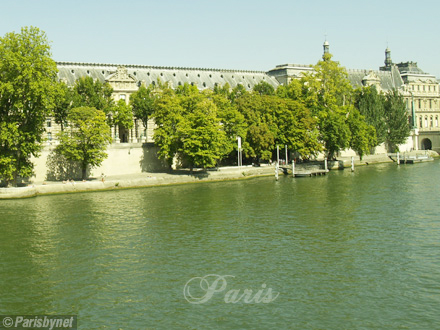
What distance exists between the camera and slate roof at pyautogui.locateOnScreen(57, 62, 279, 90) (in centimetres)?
10375

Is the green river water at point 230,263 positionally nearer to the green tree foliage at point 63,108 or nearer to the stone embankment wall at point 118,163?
the stone embankment wall at point 118,163

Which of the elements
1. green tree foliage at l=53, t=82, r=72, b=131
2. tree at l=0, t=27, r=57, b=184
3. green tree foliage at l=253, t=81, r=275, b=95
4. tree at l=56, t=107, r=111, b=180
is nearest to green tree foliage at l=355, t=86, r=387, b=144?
green tree foliage at l=253, t=81, r=275, b=95

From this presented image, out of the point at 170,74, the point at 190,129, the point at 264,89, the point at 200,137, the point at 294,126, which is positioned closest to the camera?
the point at 200,137

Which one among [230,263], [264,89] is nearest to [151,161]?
[264,89]

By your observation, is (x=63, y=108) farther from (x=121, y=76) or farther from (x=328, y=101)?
(x=328, y=101)

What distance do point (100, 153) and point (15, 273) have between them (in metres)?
45.8

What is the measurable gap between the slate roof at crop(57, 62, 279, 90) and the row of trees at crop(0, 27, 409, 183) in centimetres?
1158

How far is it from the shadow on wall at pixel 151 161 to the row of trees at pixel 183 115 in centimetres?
194

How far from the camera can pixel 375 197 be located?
5831 centimetres

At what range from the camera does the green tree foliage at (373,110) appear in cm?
11550

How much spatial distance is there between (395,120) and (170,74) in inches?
2050

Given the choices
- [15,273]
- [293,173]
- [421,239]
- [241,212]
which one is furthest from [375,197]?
[15,273]

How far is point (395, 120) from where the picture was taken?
124 metres

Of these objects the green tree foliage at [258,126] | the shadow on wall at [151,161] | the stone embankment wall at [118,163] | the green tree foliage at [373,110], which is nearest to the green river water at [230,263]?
the stone embankment wall at [118,163]
